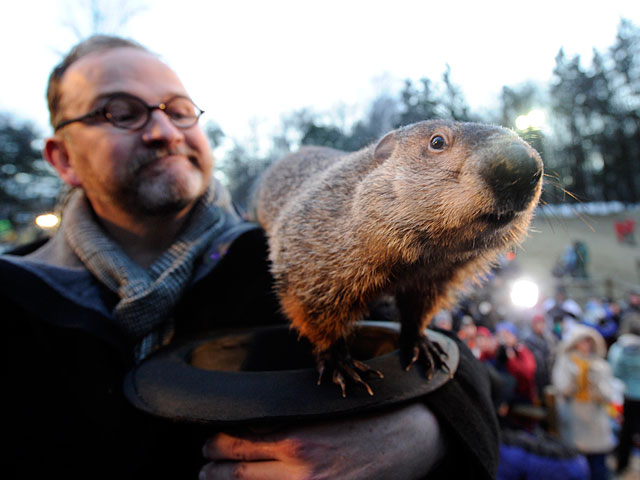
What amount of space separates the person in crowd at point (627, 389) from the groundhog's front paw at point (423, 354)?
18.7 feet

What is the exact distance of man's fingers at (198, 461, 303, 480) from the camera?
4.45 feet

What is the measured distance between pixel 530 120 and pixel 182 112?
6.67 feet

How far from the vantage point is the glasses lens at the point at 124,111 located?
2131 millimetres

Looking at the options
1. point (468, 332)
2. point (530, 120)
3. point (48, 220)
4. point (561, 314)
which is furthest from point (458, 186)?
point (561, 314)

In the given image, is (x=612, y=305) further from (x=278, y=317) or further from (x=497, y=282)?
(x=278, y=317)

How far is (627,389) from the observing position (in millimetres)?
5371

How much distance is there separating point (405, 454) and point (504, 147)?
1201mm

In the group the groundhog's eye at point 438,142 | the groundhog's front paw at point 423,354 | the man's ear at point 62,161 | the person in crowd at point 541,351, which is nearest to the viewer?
the groundhog's eye at point 438,142

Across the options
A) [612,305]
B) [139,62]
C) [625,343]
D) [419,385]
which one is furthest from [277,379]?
[612,305]

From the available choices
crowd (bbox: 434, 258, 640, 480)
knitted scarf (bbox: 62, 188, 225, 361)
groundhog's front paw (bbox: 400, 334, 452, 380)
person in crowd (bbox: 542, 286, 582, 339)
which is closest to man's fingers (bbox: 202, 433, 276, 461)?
groundhog's front paw (bbox: 400, 334, 452, 380)

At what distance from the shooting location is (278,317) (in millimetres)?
2436

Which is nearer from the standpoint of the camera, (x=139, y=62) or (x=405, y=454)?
(x=405, y=454)

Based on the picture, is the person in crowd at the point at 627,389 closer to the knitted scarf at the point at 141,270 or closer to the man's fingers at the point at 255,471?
the man's fingers at the point at 255,471

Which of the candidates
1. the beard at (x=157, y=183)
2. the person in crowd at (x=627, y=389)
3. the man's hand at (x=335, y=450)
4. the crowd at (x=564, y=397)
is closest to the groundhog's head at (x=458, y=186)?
the man's hand at (x=335, y=450)
